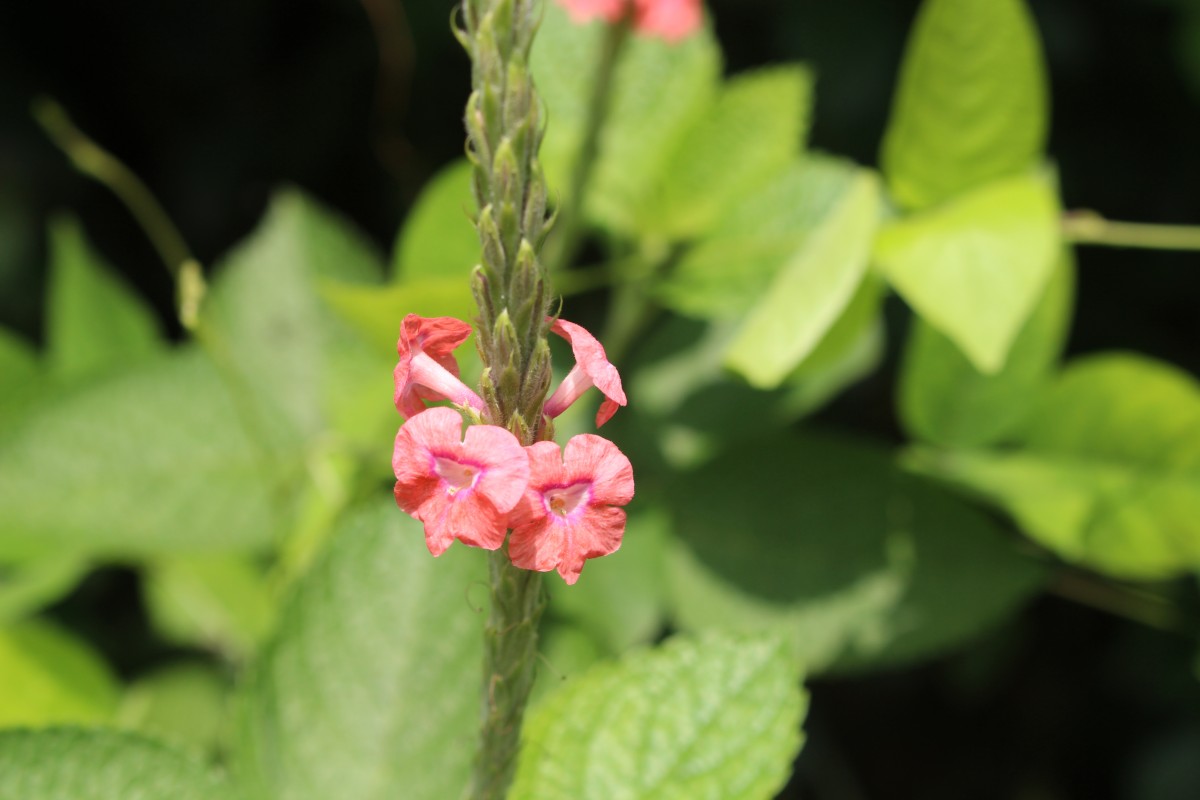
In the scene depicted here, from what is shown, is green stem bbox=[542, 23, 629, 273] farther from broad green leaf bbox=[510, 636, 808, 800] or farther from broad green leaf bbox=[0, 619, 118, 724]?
broad green leaf bbox=[0, 619, 118, 724]

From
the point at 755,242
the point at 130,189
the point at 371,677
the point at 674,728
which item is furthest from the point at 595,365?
the point at 130,189

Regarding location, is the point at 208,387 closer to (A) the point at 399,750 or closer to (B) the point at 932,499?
(A) the point at 399,750

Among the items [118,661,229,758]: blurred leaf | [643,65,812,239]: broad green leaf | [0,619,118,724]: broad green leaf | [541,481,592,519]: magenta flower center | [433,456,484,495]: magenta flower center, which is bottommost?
[118,661,229,758]: blurred leaf

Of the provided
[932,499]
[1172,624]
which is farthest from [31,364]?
[1172,624]

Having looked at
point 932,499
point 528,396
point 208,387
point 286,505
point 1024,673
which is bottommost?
point 1024,673

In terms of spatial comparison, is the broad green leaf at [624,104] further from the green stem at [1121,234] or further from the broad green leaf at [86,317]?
the broad green leaf at [86,317]

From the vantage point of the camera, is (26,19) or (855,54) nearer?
(855,54)

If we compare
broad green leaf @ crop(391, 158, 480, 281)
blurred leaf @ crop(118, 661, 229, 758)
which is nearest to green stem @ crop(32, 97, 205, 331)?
broad green leaf @ crop(391, 158, 480, 281)
